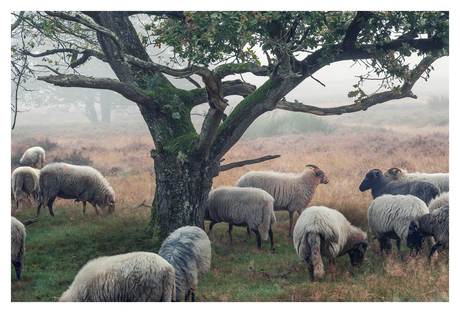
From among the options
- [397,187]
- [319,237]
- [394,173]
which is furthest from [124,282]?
[394,173]

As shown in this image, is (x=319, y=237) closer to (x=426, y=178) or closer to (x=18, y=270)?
(x=426, y=178)

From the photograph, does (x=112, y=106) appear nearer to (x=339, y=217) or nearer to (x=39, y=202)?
(x=39, y=202)

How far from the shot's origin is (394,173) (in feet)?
34.1

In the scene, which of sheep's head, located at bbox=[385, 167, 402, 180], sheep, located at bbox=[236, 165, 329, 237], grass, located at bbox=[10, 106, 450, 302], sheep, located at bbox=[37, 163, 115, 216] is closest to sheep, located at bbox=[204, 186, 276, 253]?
grass, located at bbox=[10, 106, 450, 302]

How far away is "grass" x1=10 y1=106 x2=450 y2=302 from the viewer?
231 inches

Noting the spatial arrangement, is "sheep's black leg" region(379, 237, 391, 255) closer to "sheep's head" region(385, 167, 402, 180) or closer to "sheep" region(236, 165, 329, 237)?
"sheep" region(236, 165, 329, 237)

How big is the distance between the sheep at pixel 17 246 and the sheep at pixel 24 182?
5734 millimetres

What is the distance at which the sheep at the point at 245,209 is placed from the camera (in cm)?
862

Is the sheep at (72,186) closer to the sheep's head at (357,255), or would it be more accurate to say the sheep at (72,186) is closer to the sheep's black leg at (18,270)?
the sheep's black leg at (18,270)

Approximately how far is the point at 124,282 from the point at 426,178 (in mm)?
8603

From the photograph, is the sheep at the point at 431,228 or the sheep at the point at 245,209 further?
the sheep at the point at 245,209

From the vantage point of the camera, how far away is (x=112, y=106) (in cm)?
4966

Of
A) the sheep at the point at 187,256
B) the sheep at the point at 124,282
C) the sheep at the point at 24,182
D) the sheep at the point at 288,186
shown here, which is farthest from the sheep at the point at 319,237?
the sheep at the point at 24,182

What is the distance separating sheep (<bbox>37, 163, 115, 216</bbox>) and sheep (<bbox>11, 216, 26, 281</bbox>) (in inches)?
179
